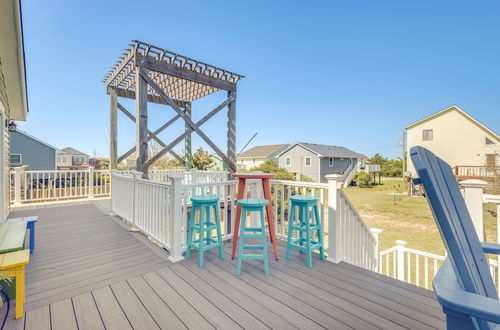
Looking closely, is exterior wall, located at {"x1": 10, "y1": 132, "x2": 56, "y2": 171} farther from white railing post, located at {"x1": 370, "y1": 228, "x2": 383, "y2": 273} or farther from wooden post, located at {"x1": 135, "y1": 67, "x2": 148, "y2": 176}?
white railing post, located at {"x1": 370, "y1": 228, "x2": 383, "y2": 273}

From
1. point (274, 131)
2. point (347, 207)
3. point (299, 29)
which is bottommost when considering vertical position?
point (347, 207)

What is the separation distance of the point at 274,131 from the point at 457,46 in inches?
761

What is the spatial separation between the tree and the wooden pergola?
811 cm

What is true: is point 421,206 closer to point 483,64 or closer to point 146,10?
point 483,64

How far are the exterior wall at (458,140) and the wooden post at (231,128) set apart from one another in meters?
13.5

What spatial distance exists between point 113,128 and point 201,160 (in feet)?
31.3

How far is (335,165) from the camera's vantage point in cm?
2377

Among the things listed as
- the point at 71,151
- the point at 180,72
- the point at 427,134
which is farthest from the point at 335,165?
the point at 71,151

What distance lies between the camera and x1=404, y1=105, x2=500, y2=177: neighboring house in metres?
14.3

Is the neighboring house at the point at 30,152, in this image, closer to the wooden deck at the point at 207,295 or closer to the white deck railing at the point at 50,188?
the white deck railing at the point at 50,188

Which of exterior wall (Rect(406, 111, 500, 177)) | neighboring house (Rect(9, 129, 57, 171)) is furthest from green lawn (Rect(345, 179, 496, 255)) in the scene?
neighboring house (Rect(9, 129, 57, 171))

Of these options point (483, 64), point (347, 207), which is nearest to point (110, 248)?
point (347, 207)

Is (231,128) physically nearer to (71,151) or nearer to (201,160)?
(201,160)

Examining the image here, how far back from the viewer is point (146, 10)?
274 inches
